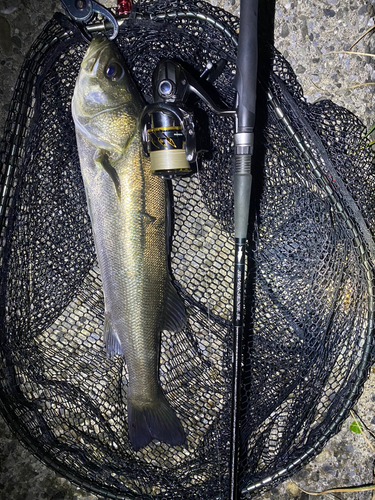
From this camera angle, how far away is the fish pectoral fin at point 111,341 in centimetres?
170

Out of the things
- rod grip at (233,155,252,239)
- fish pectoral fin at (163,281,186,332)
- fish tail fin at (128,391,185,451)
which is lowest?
fish tail fin at (128,391,185,451)

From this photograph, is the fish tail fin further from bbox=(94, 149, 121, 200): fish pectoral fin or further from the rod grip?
bbox=(94, 149, 121, 200): fish pectoral fin

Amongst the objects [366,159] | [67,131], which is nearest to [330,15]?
[366,159]

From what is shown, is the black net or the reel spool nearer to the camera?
the reel spool

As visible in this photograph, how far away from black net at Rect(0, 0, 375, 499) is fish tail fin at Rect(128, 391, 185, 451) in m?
0.09

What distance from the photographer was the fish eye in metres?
1.52

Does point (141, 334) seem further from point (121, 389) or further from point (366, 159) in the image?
point (366, 159)

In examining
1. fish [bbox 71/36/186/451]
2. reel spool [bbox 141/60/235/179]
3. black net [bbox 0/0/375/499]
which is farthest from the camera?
black net [bbox 0/0/375/499]

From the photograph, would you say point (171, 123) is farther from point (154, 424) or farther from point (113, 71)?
point (154, 424)

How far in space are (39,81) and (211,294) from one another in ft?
4.04

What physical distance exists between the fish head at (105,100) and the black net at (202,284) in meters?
0.15

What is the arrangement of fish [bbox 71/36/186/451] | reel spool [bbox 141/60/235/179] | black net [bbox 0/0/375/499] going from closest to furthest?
reel spool [bbox 141/60/235/179] < fish [bbox 71/36/186/451] < black net [bbox 0/0/375/499]

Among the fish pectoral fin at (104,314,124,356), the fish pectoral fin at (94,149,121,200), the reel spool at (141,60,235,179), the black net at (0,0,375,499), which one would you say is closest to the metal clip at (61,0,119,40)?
the black net at (0,0,375,499)

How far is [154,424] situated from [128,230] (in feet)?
2.88
